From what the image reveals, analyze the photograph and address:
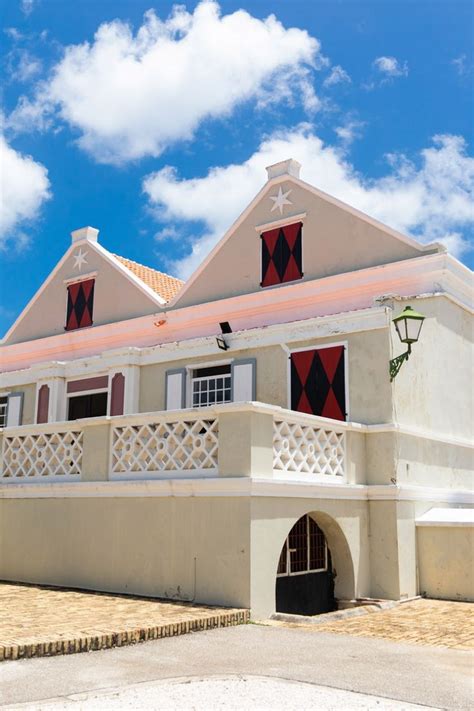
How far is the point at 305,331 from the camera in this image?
13242 mm

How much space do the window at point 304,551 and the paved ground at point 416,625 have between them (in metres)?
1.52

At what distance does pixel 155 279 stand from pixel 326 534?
33.0ft

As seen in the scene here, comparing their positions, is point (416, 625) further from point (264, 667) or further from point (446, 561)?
point (264, 667)

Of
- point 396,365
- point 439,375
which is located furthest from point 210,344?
point 439,375

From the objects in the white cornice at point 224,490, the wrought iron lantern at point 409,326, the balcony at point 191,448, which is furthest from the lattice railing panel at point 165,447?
the wrought iron lantern at point 409,326

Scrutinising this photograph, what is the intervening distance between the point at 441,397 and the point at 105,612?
749cm

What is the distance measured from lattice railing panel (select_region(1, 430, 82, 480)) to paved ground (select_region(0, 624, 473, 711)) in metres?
4.60

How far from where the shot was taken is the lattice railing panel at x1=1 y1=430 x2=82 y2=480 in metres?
11.4

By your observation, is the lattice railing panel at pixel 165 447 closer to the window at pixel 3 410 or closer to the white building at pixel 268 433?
the white building at pixel 268 433

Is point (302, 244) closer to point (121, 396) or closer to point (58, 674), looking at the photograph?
point (121, 396)

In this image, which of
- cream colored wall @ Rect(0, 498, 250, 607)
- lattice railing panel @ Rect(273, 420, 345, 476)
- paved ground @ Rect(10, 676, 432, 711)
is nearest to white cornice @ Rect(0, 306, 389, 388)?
lattice railing panel @ Rect(273, 420, 345, 476)

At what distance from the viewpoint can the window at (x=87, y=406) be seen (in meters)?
16.5

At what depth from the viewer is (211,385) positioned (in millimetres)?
14703

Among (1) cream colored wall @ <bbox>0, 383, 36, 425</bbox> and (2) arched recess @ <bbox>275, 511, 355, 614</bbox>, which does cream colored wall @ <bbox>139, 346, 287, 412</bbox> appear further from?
(1) cream colored wall @ <bbox>0, 383, 36, 425</bbox>
